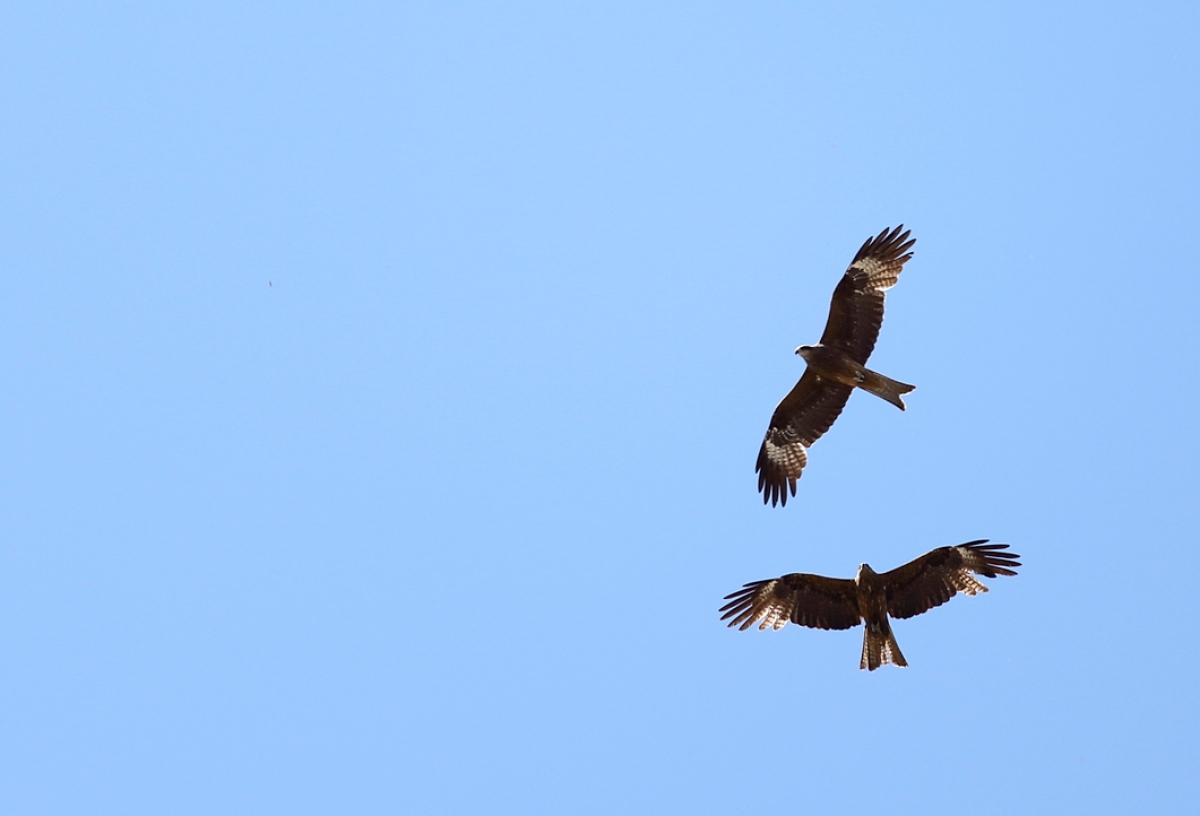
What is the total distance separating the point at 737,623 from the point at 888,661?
159 cm

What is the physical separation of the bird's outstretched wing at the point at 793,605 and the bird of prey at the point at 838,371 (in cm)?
131

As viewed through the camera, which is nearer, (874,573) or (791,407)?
(874,573)

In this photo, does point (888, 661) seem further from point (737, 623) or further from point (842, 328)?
point (842, 328)

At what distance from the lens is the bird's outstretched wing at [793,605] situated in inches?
450

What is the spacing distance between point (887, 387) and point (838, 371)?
0.54 meters

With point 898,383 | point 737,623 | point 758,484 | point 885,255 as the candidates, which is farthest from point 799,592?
point 885,255

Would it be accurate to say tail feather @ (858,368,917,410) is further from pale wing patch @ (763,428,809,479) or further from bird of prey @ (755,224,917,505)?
pale wing patch @ (763,428,809,479)

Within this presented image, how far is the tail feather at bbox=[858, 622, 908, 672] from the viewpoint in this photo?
10930 millimetres

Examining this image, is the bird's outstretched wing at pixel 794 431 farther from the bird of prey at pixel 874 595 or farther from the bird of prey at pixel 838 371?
the bird of prey at pixel 874 595

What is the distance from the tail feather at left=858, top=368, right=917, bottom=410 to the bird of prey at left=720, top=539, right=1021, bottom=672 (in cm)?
163

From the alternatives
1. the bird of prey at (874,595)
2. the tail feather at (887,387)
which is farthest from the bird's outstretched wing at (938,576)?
the tail feather at (887,387)

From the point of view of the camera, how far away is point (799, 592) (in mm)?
11508

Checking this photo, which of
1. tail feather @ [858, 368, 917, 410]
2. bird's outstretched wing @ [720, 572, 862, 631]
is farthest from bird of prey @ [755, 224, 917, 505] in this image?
bird's outstretched wing @ [720, 572, 862, 631]

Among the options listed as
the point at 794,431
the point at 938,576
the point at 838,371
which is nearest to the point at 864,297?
the point at 838,371
